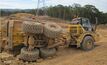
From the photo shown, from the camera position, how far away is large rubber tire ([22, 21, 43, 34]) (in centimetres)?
1612

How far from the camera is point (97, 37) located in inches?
797

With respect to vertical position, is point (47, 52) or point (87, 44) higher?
point (87, 44)

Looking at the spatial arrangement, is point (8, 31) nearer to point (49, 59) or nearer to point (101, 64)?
point (49, 59)

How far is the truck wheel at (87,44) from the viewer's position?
63.4ft

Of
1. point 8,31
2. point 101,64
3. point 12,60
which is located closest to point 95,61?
point 101,64

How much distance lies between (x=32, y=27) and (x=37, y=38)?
1.08 meters

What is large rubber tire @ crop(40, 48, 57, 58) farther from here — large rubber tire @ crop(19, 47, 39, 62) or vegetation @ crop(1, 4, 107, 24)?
vegetation @ crop(1, 4, 107, 24)

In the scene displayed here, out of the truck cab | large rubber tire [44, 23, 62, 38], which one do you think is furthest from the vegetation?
large rubber tire [44, 23, 62, 38]

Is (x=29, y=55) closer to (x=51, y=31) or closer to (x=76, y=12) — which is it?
(x=51, y=31)

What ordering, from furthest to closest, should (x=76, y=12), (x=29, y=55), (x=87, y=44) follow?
(x=76, y=12)
(x=87, y=44)
(x=29, y=55)

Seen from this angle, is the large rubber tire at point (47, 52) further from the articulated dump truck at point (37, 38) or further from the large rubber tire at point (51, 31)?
the large rubber tire at point (51, 31)

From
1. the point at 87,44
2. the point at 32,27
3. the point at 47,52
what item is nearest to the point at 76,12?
the point at 87,44

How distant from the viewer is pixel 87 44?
19547 mm

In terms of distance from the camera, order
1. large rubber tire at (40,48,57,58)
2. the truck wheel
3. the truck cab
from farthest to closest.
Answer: the truck wheel → the truck cab → large rubber tire at (40,48,57,58)
